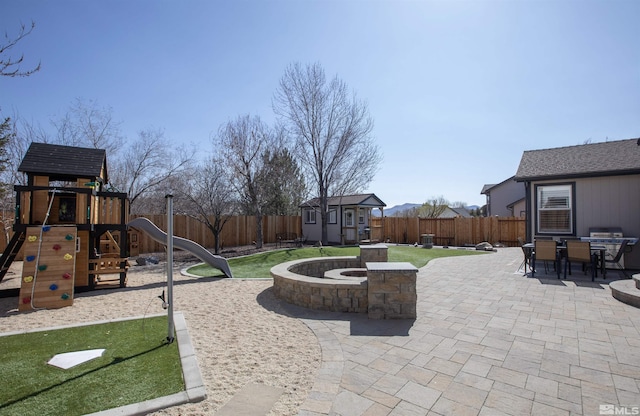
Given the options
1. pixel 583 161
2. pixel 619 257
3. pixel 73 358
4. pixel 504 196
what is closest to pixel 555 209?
pixel 583 161

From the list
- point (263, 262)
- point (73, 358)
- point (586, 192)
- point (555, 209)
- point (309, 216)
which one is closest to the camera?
point (73, 358)

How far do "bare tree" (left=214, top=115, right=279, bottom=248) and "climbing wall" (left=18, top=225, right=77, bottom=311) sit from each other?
9818 millimetres

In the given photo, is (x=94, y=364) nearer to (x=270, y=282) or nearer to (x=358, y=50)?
(x=270, y=282)

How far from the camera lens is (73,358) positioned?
11.2 feet

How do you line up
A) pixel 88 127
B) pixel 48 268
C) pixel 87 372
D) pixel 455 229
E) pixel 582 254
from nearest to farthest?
pixel 87 372, pixel 48 268, pixel 582 254, pixel 88 127, pixel 455 229

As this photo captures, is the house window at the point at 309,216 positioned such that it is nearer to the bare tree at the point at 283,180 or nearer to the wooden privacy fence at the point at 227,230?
the wooden privacy fence at the point at 227,230

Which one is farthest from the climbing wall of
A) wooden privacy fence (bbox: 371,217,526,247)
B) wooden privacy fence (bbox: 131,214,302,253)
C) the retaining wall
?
wooden privacy fence (bbox: 371,217,526,247)

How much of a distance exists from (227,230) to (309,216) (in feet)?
19.4

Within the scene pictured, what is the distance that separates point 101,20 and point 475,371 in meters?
→ 10.5

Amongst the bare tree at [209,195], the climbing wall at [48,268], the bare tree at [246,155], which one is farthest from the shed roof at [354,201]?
the climbing wall at [48,268]

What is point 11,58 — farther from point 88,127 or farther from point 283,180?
point 283,180

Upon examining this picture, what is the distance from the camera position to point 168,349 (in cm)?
366

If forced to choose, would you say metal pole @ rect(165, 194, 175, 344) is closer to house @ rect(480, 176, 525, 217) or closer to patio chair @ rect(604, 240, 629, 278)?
patio chair @ rect(604, 240, 629, 278)

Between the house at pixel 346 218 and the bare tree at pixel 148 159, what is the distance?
876 cm
